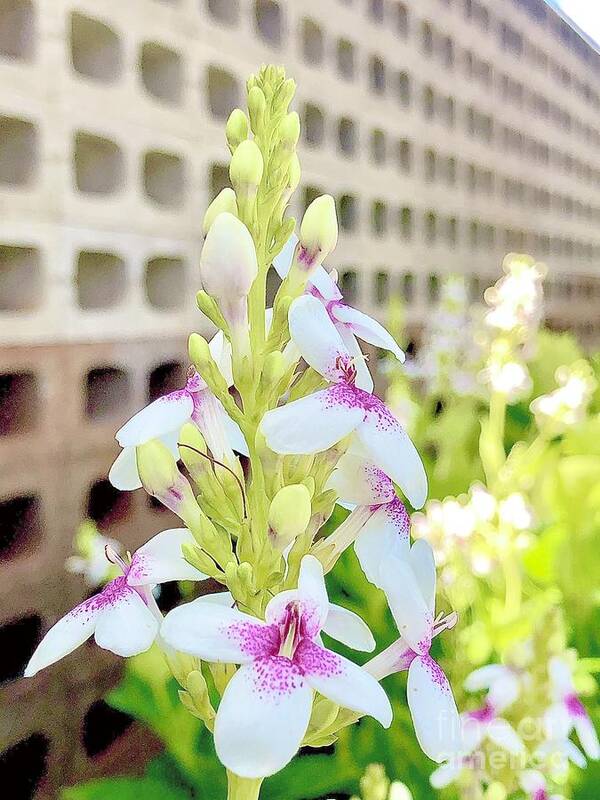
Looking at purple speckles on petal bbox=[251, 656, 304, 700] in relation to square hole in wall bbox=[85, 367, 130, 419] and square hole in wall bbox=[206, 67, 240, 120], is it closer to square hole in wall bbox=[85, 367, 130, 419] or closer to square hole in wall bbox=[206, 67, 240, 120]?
square hole in wall bbox=[85, 367, 130, 419]

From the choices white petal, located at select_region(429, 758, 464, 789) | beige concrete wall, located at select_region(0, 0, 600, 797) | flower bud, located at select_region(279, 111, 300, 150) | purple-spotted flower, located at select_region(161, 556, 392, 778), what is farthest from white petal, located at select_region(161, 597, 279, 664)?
beige concrete wall, located at select_region(0, 0, 600, 797)

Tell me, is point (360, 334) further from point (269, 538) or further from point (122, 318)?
point (122, 318)

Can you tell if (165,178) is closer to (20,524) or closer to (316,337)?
(20,524)

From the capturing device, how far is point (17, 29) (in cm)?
53

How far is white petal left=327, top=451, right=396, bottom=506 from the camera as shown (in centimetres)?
19

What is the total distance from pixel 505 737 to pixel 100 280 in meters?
0.43

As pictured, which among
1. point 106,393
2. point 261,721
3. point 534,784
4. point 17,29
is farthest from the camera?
point 106,393

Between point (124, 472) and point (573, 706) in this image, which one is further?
point (573, 706)

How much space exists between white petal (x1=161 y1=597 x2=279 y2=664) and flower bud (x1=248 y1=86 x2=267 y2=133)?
4.2 inches

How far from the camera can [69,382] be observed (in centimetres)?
58

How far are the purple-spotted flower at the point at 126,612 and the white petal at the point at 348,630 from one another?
38mm

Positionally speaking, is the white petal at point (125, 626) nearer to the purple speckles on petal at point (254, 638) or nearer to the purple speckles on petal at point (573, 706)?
the purple speckles on petal at point (254, 638)

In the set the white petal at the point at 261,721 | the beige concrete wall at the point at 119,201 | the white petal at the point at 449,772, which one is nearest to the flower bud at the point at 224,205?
the white petal at the point at 261,721

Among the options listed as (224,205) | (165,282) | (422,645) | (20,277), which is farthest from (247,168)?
(165,282)
